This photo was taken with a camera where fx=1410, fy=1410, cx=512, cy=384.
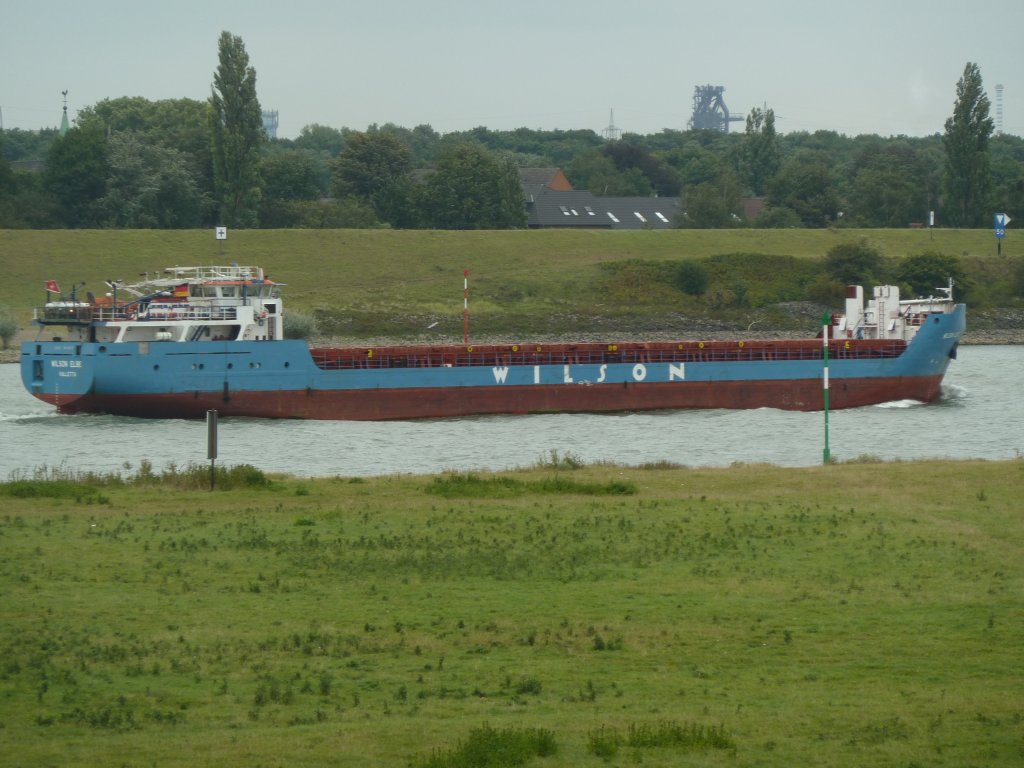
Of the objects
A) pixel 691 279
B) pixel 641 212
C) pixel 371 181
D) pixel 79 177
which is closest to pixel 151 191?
pixel 79 177

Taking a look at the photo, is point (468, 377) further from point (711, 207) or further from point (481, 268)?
point (711, 207)

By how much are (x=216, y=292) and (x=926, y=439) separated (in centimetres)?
2212

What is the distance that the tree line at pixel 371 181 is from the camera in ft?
301

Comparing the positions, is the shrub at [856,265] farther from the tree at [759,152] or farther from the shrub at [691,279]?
the tree at [759,152]

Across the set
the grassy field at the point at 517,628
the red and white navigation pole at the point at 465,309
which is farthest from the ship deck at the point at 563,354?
the grassy field at the point at 517,628

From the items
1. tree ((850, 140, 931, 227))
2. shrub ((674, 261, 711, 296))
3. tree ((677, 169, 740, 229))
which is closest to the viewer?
shrub ((674, 261, 711, 296))

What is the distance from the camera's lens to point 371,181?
107 meters

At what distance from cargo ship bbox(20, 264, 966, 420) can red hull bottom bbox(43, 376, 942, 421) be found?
42 millimetres

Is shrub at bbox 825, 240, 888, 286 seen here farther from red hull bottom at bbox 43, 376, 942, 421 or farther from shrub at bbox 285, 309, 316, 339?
red hull bottom at bbox 43, 376, 942, 421

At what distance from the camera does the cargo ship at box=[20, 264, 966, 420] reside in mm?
41562

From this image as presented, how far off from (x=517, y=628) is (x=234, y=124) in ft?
257

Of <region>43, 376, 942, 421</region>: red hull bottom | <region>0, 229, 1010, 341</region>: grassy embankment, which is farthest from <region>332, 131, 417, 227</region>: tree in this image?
<region>43, 376, 942, 421</region>: red hull bottom

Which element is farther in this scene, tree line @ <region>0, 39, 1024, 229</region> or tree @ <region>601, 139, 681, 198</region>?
tree @ <region>601, 139, 681, 198</region>

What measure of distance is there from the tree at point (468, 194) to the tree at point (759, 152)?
39.7 m
